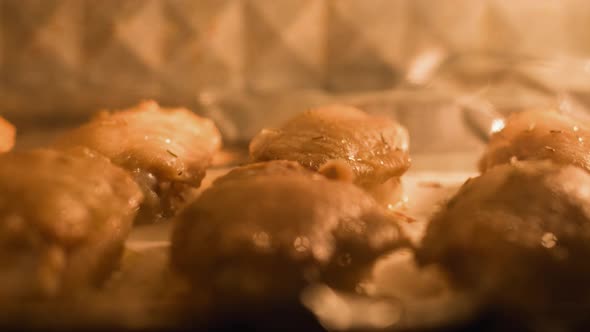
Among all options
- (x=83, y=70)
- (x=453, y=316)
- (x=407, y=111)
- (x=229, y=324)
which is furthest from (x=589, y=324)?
(x=83, y=70)

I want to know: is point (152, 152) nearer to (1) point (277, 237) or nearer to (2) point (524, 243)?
(1) point (277, 237)

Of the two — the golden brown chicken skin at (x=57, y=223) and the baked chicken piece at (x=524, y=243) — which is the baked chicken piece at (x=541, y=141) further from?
the golden brown chicken skin at (x=57, y=223)

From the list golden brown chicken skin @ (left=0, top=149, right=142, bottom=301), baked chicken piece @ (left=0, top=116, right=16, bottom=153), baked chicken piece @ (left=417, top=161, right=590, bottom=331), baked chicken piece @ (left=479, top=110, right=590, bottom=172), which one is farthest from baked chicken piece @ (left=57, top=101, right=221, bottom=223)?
baked chicken piece @ (left=479, top=110, right=590, bottom=172)

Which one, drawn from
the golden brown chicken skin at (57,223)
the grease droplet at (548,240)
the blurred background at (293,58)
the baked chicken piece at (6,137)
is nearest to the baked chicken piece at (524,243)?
the grease droplet at (548,240)

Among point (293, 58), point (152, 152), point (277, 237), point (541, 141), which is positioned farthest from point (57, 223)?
point (293, 58)

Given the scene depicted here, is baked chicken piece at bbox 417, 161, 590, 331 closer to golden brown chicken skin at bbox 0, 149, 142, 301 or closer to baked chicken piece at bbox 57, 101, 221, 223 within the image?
golden brown chicken skin at bbox 0, 149, 142, 301
